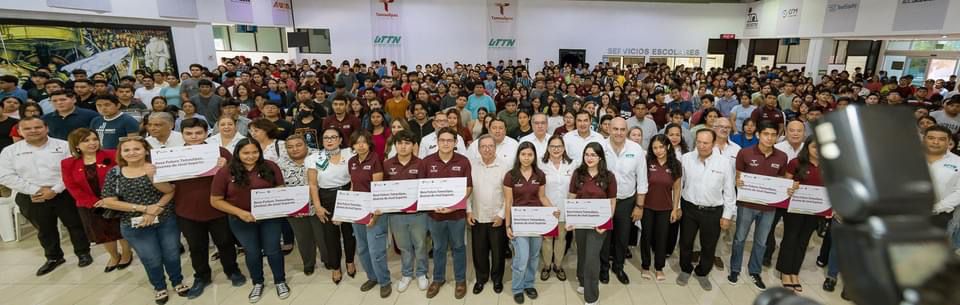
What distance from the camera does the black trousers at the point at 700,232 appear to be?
11.7ft

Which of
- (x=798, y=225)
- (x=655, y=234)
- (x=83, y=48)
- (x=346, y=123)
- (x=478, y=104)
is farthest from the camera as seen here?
(x=83, y=48)

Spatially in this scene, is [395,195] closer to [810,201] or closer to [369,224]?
[369,224]

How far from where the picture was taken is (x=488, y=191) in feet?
11.3

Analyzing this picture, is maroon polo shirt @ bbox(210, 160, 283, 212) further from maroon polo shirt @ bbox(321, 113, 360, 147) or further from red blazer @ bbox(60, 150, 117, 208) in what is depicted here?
maroon polo shirt @ bbox(321, 113, 360, 147)

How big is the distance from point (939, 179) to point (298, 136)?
17.0 feet

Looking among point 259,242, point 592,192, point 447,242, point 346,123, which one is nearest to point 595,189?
point 592,192

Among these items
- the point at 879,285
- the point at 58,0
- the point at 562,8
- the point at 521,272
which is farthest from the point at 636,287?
the point at 562,8

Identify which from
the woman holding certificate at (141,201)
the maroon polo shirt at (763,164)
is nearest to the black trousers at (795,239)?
the maroon polo shirt at (763,164)

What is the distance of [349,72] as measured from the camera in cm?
1134

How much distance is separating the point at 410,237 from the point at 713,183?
2535 millimetres

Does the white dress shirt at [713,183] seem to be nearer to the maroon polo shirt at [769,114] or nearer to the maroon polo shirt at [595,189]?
the maroon polo shirt at [595,189]

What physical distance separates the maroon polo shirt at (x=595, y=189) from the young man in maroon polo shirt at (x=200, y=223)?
2920 millimetres

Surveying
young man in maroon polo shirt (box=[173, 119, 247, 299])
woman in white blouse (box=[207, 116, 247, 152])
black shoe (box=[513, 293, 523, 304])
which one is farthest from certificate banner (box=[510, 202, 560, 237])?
woman in white blouse (box=[207, 116, 247, 152])

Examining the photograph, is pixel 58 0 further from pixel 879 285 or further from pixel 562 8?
pixel 562 8
